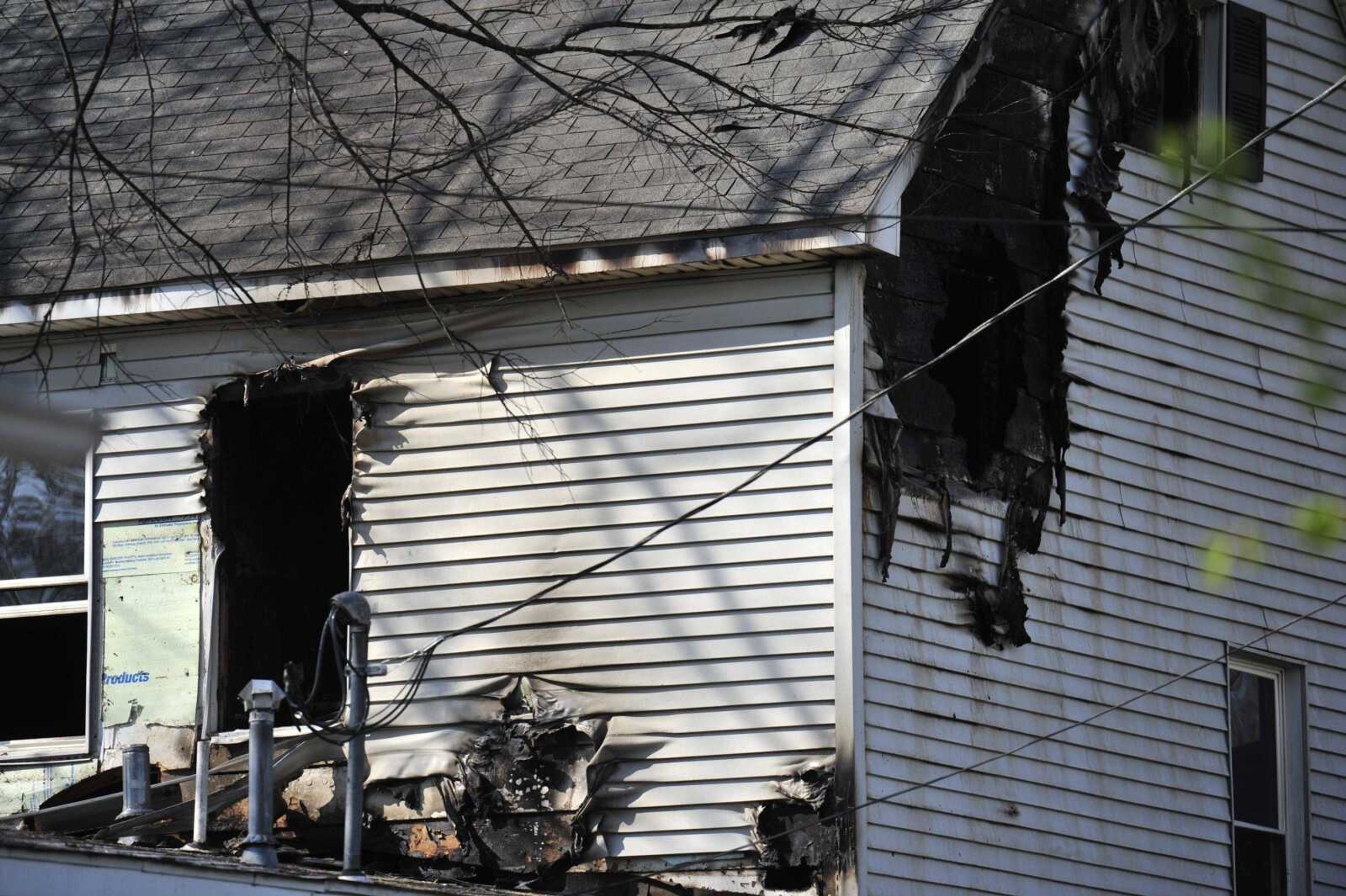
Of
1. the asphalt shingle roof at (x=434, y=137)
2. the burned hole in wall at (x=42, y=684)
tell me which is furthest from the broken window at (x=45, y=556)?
the asphalt shingle roof at (x=434, y=137)

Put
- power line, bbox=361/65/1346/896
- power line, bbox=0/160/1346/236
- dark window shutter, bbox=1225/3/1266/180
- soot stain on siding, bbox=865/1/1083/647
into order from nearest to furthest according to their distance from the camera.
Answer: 1. power line, bbox=361/65/1346/896
2. power line, bbox=0/160/1346/236
3. soot stain on siding, bbox=865/1/1083/647
4. dark window shutter, bbox=1225/3/1266/180

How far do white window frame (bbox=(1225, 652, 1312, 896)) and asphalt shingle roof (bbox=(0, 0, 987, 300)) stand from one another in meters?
3.95

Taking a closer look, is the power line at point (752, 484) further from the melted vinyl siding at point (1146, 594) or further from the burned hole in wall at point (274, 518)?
the burned hole in wall at point (274, 518)

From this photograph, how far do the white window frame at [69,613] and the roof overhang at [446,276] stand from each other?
789 millimetres

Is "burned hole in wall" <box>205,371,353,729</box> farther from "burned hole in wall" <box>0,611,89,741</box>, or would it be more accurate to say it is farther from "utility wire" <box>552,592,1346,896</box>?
"utility wire" <box>552,592,1346,896</box>

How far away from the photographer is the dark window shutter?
37.1 ft

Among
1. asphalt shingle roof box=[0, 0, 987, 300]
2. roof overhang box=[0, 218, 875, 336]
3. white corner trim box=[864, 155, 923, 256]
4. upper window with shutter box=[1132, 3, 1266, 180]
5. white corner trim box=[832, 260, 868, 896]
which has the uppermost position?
upper window with shutter box=[1132, 3, 1266, 180]

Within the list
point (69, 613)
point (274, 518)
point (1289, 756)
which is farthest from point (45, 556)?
point (1289, 756)

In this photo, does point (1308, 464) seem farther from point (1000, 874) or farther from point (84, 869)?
point (84, 869)

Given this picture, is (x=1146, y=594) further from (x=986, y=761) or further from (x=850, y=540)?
(x=850, y=540)

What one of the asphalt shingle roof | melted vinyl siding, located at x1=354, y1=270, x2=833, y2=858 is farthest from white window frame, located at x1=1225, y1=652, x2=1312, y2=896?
the asphalt shingle roof

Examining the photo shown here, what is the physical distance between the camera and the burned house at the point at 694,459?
852cm

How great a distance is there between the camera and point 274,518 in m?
10.2

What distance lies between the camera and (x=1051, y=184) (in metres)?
9.97
